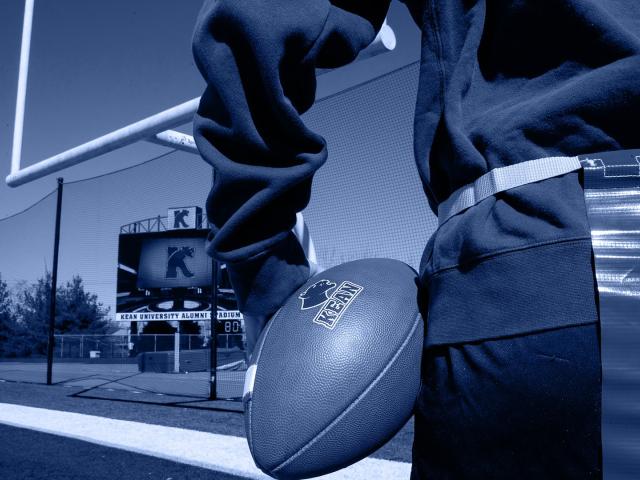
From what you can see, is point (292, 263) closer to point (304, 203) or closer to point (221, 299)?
point (304, 203)

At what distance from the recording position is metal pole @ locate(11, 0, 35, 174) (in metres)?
6.19

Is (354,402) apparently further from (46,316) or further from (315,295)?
(46,316)

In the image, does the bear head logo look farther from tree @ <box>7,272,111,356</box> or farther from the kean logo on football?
tree @ <box>7,272,111,356</box>

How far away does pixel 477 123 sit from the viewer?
2.35ft

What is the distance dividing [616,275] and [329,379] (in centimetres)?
40

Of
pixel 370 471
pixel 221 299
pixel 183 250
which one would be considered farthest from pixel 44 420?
pixel 183 250

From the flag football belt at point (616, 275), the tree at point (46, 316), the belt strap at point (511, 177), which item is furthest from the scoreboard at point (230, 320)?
the flag football belt at point (616, 275)

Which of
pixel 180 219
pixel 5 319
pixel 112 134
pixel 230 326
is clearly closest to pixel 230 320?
pixel 230 326

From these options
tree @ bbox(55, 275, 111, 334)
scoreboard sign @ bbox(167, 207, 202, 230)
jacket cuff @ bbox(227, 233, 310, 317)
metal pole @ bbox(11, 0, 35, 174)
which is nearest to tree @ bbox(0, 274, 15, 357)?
tree @ bbox(55, 275, 111, 334)

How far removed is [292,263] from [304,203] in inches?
3.5

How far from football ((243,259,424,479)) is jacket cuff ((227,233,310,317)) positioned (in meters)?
0.02

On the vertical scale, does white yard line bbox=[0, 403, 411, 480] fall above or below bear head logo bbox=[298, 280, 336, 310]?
below

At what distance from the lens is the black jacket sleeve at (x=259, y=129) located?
762 millimetres

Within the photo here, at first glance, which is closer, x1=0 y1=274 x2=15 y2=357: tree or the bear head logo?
the bear head logo
